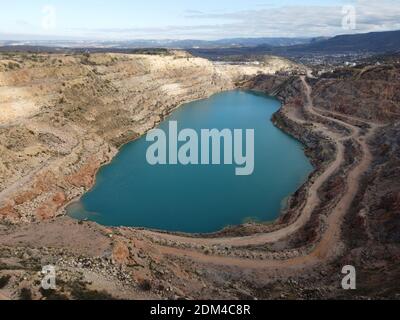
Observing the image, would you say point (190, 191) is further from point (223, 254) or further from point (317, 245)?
point (317, 245)

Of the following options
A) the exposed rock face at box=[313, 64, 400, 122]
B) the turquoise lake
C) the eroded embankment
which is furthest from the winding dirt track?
the exposed rock face at box=[313, 64, 400, 122]

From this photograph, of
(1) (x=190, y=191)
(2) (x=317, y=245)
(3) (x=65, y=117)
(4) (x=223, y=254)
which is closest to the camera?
(4) (x=223, y=254)

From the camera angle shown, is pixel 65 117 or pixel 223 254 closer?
pixel 223 254

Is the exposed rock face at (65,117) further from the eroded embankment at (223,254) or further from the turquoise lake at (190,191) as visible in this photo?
the eroded embankment at (223,254)

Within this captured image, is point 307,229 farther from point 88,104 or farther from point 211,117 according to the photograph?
point 211,117

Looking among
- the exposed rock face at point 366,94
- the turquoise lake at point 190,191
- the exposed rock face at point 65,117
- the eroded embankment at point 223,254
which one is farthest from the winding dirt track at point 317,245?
the exposed rock face at point 366,94

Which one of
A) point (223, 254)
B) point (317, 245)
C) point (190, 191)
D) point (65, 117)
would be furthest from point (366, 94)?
point (223, 254)

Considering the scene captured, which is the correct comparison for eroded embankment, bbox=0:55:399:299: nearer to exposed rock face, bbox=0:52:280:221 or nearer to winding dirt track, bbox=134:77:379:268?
winding dirt track, bbox=134:77:379:268
